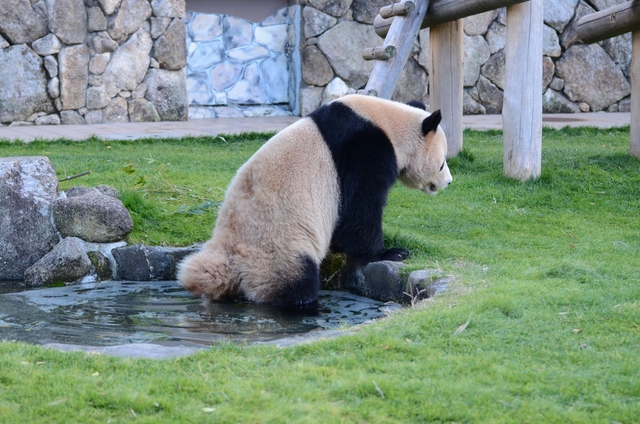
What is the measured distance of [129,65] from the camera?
1116 centimetres

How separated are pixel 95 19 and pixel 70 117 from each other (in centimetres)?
140

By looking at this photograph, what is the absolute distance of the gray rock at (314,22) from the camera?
1192 cm

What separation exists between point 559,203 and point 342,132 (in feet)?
8.07

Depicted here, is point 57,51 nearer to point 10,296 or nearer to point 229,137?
point 229,137

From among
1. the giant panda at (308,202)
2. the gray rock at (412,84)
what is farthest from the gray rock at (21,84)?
the giant panda at (308,202)

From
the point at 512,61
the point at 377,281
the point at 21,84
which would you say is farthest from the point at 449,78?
the point at 21,84

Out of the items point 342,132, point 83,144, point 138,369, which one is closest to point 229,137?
point 83,144

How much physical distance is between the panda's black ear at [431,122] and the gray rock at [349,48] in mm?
7408

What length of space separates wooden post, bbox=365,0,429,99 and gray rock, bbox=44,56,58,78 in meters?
5.68

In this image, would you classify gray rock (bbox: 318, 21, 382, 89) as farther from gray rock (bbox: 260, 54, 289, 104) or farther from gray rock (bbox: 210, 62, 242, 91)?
gray rock (bbox: 210, 62, 242, 91)

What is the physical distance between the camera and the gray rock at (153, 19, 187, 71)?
37.1 feet

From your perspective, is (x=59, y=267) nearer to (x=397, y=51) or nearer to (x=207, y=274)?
(x=207, y=274)

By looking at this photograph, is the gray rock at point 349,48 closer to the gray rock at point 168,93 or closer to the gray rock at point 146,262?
the gray rock at point 168,93

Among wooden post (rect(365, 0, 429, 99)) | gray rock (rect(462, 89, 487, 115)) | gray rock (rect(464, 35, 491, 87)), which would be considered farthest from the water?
gray rock (rect(464, 35, 491, 87))
